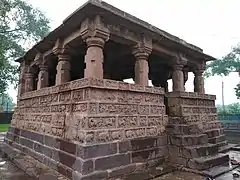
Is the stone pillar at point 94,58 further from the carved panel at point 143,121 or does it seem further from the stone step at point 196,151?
the stone step at point 196,151

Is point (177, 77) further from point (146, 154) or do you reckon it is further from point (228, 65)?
point (228, 65)

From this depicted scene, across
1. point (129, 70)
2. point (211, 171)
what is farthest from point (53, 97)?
point (129, 70)

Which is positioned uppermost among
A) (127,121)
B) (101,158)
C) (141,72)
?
(141,72)

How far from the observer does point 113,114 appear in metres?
3.85

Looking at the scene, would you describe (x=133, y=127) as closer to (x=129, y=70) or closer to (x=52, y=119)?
(x=52, y=119)

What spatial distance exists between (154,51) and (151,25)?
83 cm

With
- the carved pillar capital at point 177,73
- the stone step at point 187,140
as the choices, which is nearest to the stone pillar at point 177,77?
the carved pillar capital at point 177,73

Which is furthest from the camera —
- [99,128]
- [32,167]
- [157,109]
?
[157,109]

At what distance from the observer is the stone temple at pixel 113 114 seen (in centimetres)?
359

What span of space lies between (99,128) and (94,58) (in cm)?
135

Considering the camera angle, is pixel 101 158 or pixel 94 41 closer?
pixel 101 158

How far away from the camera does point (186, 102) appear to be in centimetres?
538

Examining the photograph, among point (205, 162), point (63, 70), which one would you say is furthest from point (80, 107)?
point (205, 162)

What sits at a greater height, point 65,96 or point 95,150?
point 65,96
